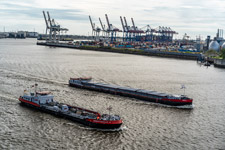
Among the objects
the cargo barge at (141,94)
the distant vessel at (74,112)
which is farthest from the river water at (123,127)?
the cargo barge at (141,94)

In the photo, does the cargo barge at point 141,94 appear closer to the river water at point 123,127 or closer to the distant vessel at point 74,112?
the river water at point 123,127

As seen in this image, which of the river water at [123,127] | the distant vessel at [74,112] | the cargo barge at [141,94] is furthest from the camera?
the cargo barge at [141,94]

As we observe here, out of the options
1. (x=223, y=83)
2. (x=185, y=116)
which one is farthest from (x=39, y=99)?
(x=223, y=83)

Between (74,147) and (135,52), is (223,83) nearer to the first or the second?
(74,147)

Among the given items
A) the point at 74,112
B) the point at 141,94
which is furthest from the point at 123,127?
the point at 141,94

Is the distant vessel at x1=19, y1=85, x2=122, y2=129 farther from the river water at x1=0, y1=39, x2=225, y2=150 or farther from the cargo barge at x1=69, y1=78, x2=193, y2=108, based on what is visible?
the cargo barge at x1=69, y1=78, x2=193, y2=108

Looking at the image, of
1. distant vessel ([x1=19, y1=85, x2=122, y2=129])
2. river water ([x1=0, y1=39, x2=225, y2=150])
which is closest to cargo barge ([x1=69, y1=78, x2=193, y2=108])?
river water ([x1=0, y1=39, x2=225, y2=150])
